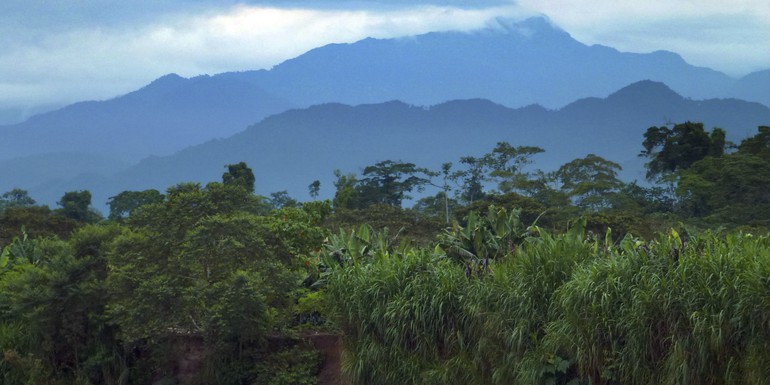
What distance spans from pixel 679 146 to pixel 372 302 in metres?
35.3

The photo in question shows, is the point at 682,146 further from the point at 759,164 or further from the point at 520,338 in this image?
the point at 520,338

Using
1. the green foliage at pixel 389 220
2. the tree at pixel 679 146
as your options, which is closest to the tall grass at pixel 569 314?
the green foliage at pixel 389 220

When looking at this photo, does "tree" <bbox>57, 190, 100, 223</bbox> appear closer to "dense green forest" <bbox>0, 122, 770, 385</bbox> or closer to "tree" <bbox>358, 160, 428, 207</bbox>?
"tree" <bbox>358, 160, 428, 207</bbox>

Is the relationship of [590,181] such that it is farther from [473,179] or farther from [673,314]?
[673,314]

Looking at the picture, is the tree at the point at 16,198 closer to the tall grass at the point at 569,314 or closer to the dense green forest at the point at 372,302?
the dense green forest at the point at 372,302

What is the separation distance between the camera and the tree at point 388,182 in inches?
2015

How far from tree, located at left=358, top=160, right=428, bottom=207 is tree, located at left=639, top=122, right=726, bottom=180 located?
1298 centimetres

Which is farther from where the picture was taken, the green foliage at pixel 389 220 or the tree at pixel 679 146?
the tree at pixel 679 146

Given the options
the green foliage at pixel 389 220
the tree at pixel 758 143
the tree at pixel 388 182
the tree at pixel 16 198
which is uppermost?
the tree at pixel 758 143

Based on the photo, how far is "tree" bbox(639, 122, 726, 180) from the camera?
42500 mm

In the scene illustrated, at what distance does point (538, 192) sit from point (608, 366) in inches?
1414

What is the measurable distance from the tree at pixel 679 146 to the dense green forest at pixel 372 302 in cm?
3015

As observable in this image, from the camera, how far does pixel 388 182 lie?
5156cm

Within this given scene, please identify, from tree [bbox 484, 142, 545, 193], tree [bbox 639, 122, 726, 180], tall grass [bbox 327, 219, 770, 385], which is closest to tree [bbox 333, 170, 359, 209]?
tree [bbox 484, 142, 545, 193]
